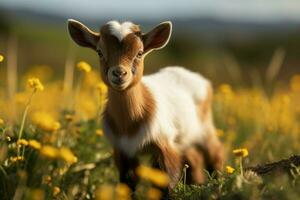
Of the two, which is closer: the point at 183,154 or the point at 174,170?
the point at 174,170

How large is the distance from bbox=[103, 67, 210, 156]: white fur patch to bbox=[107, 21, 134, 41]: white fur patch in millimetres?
656

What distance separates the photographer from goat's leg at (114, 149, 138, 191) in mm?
6547

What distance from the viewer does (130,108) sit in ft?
21.2

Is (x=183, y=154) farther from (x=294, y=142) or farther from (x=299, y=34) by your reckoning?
(x=299, y=34)

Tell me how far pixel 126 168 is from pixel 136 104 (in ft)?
2.02

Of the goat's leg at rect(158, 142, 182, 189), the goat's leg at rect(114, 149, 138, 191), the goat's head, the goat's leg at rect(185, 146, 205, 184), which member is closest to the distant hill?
the goat's leg at rect(185, 146, 205, 184)

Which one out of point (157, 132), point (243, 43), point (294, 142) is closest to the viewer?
point (157, 132)

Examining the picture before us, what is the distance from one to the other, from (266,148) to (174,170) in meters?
1.91

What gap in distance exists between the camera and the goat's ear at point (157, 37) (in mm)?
6664

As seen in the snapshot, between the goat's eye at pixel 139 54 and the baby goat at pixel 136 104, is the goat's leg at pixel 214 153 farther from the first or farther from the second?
the goat's eye at pixel 139 54

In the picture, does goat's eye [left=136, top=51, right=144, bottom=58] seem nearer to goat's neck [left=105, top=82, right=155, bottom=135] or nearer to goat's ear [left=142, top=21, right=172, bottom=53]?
goat's ear [left=142, top=21, right=172, bottom=53]

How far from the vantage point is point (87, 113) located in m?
9.11

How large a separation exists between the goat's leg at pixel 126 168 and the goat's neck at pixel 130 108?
24cm

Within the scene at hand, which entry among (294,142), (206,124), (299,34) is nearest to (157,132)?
(206,124)
